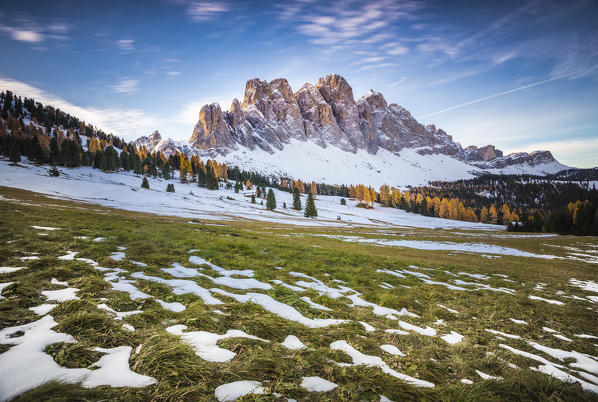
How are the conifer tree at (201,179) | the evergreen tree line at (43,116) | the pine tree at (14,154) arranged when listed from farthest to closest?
1. the evergreen tree line at (43,116)
2. the conifer tree at (201,179)
3. the pine tree at (14,154)

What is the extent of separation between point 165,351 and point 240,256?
731 cm

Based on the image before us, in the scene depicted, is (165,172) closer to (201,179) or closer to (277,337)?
(201,179)

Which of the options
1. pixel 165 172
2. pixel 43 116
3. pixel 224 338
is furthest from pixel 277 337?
pixel 43 116

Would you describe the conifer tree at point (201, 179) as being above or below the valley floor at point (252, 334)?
above

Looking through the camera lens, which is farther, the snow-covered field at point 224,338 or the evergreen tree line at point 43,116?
the evergreen tree line at point 43,116

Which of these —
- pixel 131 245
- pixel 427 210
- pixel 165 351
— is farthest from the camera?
pixel 427 210

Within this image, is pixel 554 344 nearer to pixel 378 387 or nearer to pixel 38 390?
pixel 378 387

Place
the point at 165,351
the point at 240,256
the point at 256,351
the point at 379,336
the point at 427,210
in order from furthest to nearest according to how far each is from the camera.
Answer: the point at 427,210
the point at 240,256
the point at 379,336
the point at 256,351
the point at 165,351

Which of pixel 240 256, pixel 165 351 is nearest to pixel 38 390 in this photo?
pixel 165 351

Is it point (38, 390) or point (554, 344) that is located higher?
point (38, 390)

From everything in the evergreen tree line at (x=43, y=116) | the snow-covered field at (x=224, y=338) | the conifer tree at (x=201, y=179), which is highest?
the evergreen tree line at (x=43, y=116)

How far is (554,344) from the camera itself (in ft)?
16.9

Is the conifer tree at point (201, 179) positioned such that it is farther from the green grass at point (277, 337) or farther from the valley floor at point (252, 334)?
the green grass at point (277, 337)

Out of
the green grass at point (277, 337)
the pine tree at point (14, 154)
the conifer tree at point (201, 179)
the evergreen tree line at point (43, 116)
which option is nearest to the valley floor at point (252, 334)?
the green grass at point (277, 337)
